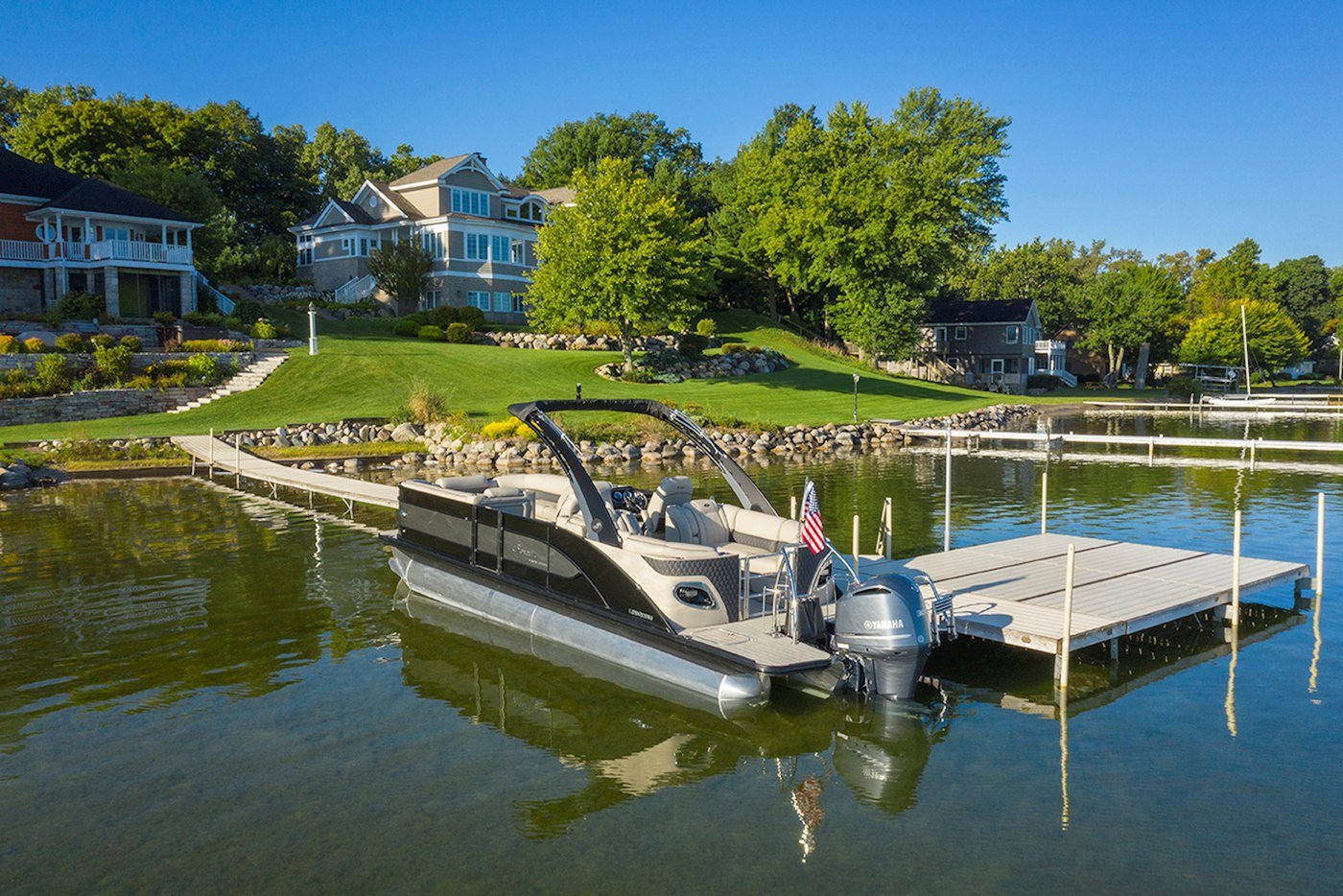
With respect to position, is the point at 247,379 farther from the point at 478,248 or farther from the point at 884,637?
the point at 884,637

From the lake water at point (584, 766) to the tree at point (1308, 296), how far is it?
409 ft

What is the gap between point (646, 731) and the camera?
400 inches

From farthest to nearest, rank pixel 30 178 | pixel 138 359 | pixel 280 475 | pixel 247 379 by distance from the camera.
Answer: pixel 30 178 → pixel 247 379 → pixel 138 359 → pixel 280 475

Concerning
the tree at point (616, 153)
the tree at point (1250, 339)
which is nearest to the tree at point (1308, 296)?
the tree at point (1250, 339)

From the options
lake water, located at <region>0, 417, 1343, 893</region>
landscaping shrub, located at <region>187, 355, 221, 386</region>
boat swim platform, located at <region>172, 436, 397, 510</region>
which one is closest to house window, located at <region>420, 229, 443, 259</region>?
landscaping shrub, located at <region>187, 355, 221, 386</region>

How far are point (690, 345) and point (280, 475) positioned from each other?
34402mm

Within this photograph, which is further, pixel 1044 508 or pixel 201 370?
pixel 201 370

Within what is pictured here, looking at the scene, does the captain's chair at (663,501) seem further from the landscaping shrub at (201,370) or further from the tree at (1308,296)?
the tree at (1308,296)

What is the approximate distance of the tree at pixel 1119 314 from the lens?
281 feet

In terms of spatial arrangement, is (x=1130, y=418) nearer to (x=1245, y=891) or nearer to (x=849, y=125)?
(x=849, y=125)

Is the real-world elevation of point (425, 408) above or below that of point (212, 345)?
below

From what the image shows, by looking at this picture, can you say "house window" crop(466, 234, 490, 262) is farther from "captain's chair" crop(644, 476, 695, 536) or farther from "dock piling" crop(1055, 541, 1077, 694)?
"dock piling" crop(1055, 541, 1077, 694)

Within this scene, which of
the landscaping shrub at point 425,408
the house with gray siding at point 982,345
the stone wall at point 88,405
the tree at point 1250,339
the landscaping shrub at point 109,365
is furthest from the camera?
the tree at point 1250,339

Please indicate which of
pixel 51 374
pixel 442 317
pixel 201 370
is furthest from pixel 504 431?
pixel 442 317
